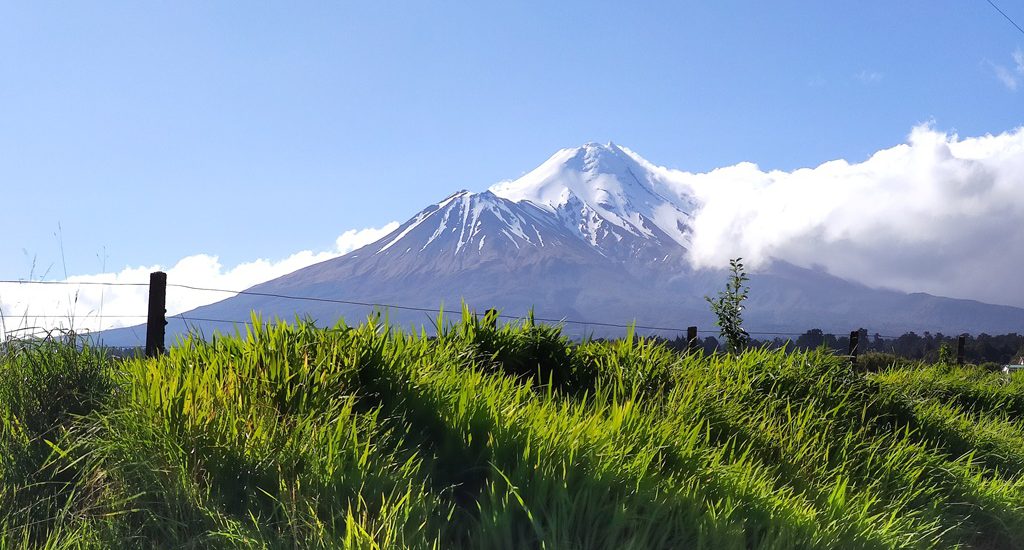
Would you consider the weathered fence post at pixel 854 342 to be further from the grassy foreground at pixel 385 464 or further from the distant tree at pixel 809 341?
the grassy foreground at pixel 385 464

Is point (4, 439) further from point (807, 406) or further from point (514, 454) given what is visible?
point (807, 406)

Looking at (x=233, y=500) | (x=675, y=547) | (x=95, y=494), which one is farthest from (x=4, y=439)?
(x=675, y=547)

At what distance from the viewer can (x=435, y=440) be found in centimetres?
446

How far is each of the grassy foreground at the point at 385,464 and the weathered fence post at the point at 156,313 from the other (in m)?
2.06

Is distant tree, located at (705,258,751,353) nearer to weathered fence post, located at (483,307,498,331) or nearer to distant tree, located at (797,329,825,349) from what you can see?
distant tree, located at (797,329,825,349)

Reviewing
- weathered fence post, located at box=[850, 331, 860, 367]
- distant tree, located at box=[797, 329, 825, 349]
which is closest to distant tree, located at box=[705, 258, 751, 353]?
distant tree, located at box=[797, 329, 825, 349]

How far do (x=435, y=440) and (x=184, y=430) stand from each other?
126 cm

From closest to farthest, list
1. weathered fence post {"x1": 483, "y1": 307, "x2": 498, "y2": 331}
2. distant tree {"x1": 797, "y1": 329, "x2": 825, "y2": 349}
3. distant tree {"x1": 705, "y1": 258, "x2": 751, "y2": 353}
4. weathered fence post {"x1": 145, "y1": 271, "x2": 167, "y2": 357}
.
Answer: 1. weathered fence post {"x1": 483, "y1": 307, "x2": 498, "y2": 331}
2. weathered fence post {"x1": 145, "y1": 271, "x2": 167, "y2": 357}
3. distant tree {"x1": 797, "y1": 329, "x2": 825, "y2": 349}
4. distant tree {"x1": 705, "y1": 258, "x2": 751, "y2": 353}

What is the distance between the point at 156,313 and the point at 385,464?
4514mm

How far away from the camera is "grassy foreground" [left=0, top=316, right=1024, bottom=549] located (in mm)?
3549

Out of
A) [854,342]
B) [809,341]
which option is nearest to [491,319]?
[809,341]

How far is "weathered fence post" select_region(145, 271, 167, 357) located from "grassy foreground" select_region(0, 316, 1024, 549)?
2059mm

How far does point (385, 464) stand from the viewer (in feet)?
12.7

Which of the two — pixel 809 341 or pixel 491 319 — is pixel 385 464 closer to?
pixel 491 319
